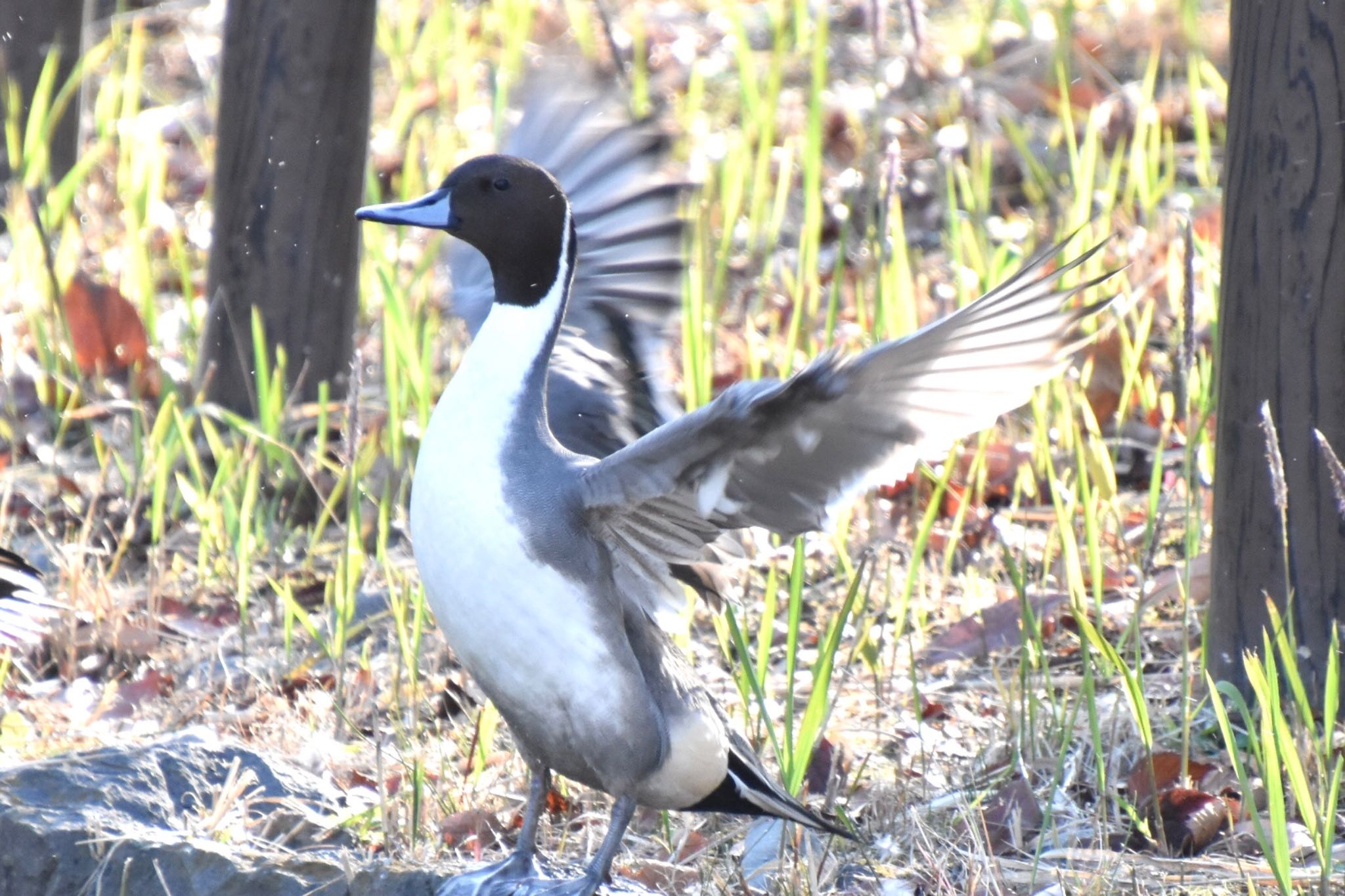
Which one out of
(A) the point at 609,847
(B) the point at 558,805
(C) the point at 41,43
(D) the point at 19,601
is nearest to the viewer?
(A) the point at 609,847

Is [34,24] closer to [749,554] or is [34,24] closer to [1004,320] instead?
[749,554]

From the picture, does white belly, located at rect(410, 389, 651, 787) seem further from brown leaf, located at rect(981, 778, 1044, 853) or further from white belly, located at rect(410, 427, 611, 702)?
brown leaf, located at rect(981, 778, 1044, 853)

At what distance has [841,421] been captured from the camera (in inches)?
81.3

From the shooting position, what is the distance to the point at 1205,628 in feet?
8.50

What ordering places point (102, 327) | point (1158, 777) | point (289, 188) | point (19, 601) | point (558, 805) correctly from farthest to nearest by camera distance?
point (102, 327), point (289, 188), point (19, 601), point (558, 805), point (1158, 777)

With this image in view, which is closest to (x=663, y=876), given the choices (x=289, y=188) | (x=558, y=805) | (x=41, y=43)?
(x=558, y=805)

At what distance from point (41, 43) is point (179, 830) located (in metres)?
3.19

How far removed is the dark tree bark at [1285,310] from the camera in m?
2.58

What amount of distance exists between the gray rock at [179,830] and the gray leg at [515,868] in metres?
0.04

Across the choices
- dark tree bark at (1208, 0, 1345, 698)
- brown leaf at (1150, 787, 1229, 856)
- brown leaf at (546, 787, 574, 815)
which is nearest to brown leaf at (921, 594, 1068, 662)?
dark tree bark at (1208, 0, 1345, 698)

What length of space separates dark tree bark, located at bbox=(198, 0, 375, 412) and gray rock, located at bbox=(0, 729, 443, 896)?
4.69 feet

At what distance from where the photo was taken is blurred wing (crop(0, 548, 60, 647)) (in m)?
3.02

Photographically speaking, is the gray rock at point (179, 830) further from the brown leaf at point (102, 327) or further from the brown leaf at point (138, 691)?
the brown leaf at point (102, 327)

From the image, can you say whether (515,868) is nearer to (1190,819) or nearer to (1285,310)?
(1190,819)
